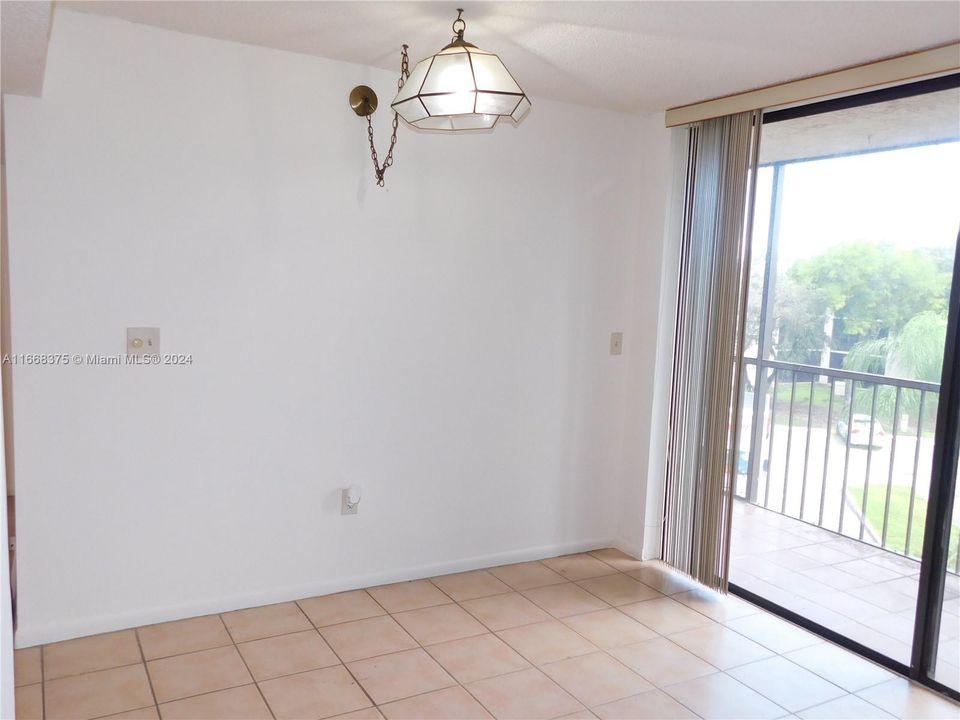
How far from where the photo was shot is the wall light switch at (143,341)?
2771 millimetres

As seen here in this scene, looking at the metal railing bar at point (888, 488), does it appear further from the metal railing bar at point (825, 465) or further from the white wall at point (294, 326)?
the white wall at point (294, 326)

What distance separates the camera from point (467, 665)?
2.75m

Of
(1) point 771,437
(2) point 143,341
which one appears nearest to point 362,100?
(2) point 143,341

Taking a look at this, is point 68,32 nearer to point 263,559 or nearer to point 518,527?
point 263,559

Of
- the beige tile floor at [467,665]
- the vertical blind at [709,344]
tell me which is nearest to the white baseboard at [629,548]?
the vertical blind at [709,344]

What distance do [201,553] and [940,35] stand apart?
3.18m

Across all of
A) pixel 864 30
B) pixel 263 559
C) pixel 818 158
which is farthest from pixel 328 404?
pixel 818 158

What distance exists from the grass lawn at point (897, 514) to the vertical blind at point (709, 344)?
113cm

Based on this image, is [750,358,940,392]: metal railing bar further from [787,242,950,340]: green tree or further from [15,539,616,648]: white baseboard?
[15,539,616,648]: white baseboard

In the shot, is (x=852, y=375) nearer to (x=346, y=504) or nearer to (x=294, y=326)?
(x=346, y=504)

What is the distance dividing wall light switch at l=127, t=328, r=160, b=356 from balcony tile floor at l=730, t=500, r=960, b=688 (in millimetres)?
2859

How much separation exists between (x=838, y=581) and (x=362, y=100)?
318 centimetres

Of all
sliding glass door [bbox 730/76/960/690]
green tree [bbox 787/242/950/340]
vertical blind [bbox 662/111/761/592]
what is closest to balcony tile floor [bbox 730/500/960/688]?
sliding glass door [bbox 730/76/960/690]

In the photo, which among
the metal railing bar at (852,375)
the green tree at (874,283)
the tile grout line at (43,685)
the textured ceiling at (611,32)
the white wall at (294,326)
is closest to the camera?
the textured ceiling at (611,32)
